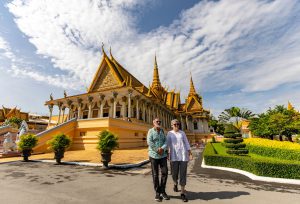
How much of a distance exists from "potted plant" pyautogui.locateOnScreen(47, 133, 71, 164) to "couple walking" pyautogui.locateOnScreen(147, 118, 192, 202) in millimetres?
7737

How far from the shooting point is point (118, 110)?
1094 inches

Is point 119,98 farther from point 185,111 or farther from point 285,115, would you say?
→ point 285,115

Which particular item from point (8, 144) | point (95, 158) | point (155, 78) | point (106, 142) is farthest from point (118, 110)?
point (155, 78)

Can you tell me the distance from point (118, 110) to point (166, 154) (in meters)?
24.1

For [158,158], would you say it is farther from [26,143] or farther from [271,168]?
[26,143]

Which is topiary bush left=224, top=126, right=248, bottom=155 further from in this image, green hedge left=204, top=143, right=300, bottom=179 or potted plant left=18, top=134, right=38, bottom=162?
potted plant left=18, top=134, right=38, bottom=162

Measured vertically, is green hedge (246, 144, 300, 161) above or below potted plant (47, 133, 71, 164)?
below

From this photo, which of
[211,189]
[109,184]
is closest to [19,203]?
[109,184]

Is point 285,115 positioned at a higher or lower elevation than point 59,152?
higher

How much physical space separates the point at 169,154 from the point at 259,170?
472 centimetres

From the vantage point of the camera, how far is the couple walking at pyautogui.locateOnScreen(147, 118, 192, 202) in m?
4.08

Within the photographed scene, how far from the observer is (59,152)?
9.95 m

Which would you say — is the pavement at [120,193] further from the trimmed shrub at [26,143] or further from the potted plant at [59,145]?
the trimmed shrub at [26,143]

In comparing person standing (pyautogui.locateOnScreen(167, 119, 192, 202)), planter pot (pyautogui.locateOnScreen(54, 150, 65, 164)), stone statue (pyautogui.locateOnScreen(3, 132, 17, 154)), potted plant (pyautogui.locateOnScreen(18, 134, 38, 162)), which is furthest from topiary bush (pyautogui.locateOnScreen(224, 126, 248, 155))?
stone statue (pyautogui.locateOnScreen(3, 132, 17, 154))
